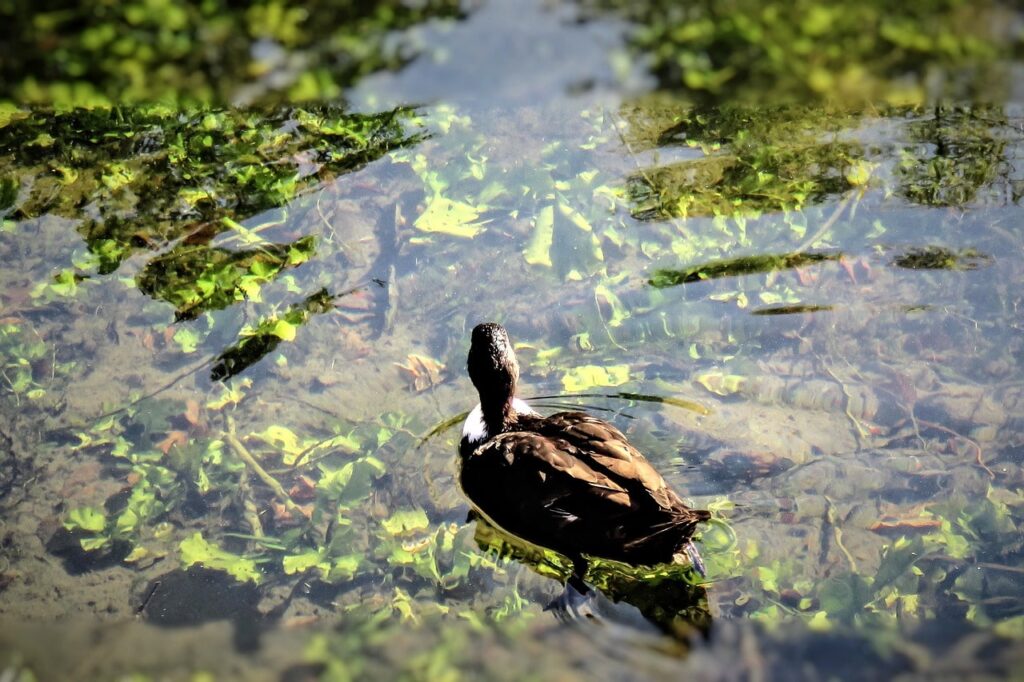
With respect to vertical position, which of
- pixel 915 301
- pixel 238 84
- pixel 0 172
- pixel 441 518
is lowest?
pixel 441 518

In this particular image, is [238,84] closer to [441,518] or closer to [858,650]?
[441,518]

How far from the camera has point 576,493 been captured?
4055 millimetres

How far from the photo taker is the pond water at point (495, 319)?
388cm

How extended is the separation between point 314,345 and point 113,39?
2427 millimetres

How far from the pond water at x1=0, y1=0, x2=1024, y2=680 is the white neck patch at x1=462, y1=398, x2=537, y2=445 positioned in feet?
0.57

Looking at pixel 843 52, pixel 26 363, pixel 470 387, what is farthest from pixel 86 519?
pixel 843 52

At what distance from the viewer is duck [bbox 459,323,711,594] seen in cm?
394

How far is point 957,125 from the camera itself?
5.79 metres

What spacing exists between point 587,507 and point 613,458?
239mm

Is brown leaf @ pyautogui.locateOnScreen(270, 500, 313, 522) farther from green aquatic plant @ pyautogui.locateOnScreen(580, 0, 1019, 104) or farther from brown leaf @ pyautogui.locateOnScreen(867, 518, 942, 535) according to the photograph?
green aquatic plant @ pyautogui.locateOnScreen(580, 0, 1019, 104)

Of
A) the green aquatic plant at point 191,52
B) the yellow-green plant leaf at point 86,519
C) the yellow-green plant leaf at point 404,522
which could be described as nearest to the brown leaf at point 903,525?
the yellow-green plant leaf at point 404,522

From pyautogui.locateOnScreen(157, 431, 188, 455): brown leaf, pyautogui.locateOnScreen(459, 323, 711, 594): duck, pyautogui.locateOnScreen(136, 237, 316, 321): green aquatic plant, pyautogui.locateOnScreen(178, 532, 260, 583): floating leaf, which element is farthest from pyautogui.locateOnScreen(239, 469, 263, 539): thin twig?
pyautogui.locateOnScreen(136, 237, 316, 321): green aquatic plant

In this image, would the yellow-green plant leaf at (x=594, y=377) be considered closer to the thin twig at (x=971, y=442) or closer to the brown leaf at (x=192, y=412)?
the thin twig at (x=971, y=442)

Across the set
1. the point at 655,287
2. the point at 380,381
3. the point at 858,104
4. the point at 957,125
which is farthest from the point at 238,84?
the point at 957,125
